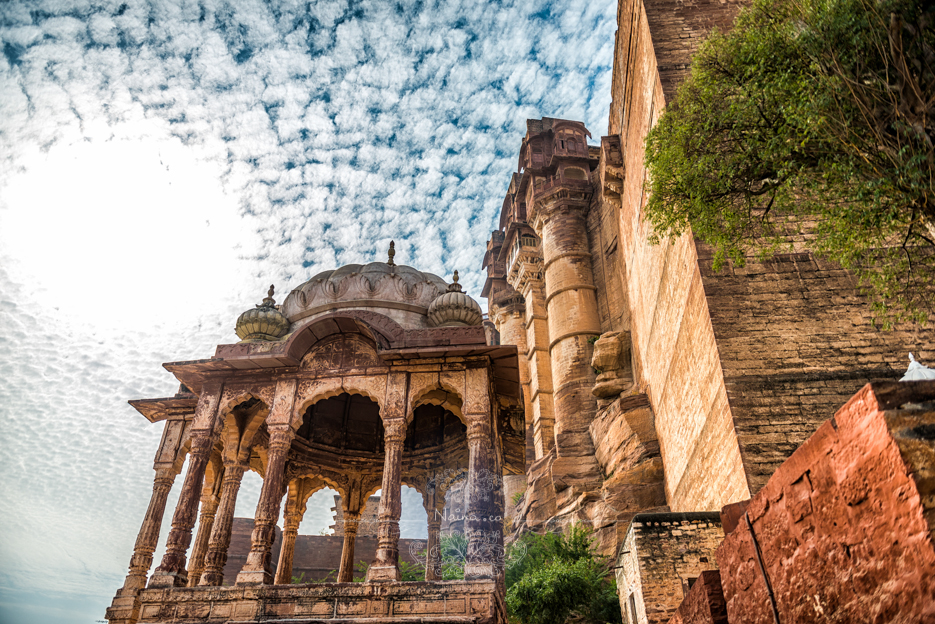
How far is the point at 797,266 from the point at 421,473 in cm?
859

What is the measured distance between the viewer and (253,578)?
8.45 m

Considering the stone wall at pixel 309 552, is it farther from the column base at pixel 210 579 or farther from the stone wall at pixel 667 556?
the stone wall at pixel 667 556

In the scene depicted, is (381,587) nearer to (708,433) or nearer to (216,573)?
(216,573)

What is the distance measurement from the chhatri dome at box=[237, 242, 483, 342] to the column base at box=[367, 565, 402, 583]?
445 cm

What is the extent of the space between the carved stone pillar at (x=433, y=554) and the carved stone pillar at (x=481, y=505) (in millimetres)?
2893

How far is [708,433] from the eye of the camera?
894cm

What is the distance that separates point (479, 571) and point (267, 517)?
3.34 m

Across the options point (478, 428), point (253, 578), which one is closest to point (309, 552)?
point (253, 578)

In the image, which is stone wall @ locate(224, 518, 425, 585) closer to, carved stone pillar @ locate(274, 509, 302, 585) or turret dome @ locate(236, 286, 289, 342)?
carved stone pillar @ locate(274, 509, 302, 585)

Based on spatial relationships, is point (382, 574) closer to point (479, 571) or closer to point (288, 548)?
point (479, 571)

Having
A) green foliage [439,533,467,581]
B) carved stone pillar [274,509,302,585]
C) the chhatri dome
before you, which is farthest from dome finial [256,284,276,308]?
green foliage [439,533,467,581]

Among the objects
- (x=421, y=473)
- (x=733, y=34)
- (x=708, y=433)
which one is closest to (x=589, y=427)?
(x=421, y=473)

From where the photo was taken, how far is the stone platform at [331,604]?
7.71m

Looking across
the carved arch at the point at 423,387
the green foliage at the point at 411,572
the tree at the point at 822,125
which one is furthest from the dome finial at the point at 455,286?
the green foliage at the point at 411,572
